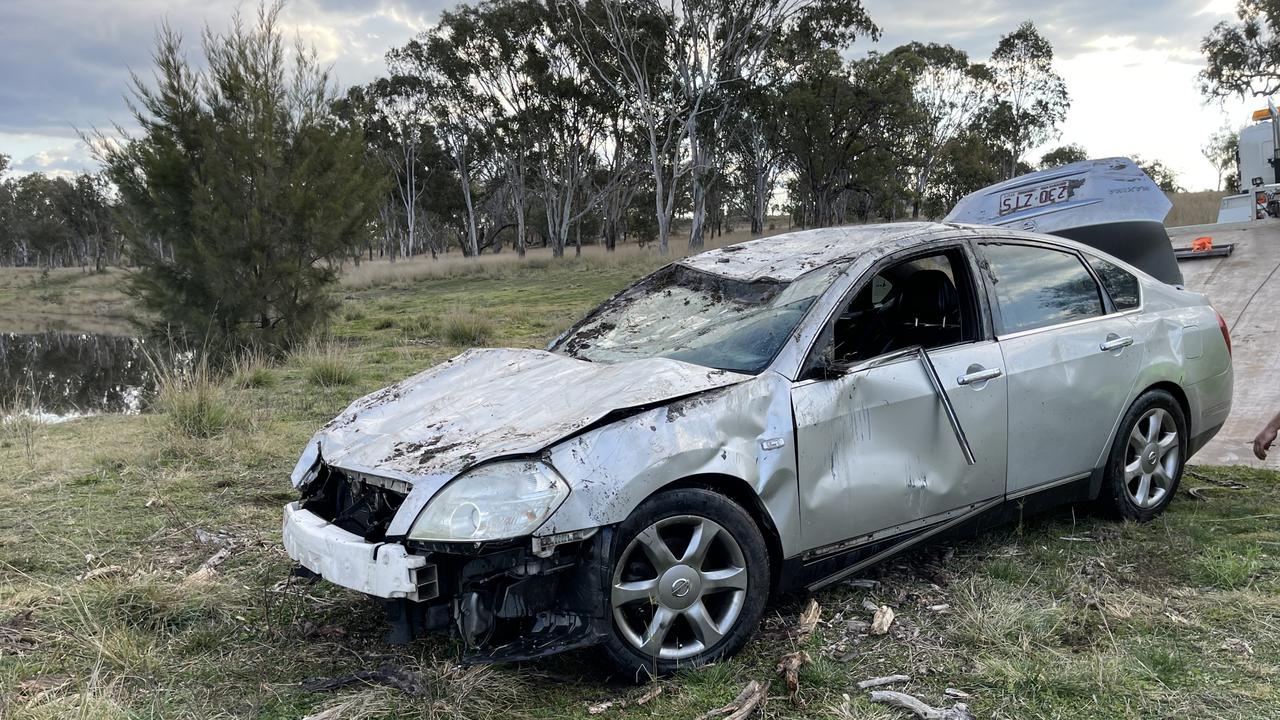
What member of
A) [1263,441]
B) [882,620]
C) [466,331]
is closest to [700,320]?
[882,620]

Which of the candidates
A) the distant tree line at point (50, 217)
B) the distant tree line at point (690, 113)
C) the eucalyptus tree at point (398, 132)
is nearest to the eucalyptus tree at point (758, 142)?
the distant tree line at point (690, 113)

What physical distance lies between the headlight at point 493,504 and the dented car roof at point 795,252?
156 cm

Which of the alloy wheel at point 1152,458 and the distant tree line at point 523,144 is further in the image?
the distant tree line at point 523,144

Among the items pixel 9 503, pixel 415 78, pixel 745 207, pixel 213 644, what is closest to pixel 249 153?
pixel 9 503

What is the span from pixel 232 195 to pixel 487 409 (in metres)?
11.3

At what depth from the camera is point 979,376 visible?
3.80 meters

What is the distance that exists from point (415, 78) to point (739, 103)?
16627 millimetres

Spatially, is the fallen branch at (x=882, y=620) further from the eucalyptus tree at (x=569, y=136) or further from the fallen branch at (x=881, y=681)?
the eucalyptus tree at (x=569, y=136)

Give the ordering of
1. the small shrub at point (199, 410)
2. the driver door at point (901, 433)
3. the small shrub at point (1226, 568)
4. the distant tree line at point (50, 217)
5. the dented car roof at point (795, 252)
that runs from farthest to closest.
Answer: the distant tree line at point (50, 217) < the small shrub at point (199, 410) < the dented car roof at point (795, 252) < the small shrub at point (1226, 568) < the driver door at point (901, 433)

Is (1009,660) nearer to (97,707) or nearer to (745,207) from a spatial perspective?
(97,707)

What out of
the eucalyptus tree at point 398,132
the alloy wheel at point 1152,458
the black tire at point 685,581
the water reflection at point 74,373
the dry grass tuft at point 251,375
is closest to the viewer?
the black tire at point 685,581

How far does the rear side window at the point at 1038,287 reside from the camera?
4121mm

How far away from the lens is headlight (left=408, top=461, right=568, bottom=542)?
277 cm

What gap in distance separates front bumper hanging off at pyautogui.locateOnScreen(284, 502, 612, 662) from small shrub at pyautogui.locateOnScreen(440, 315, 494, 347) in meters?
11.0
